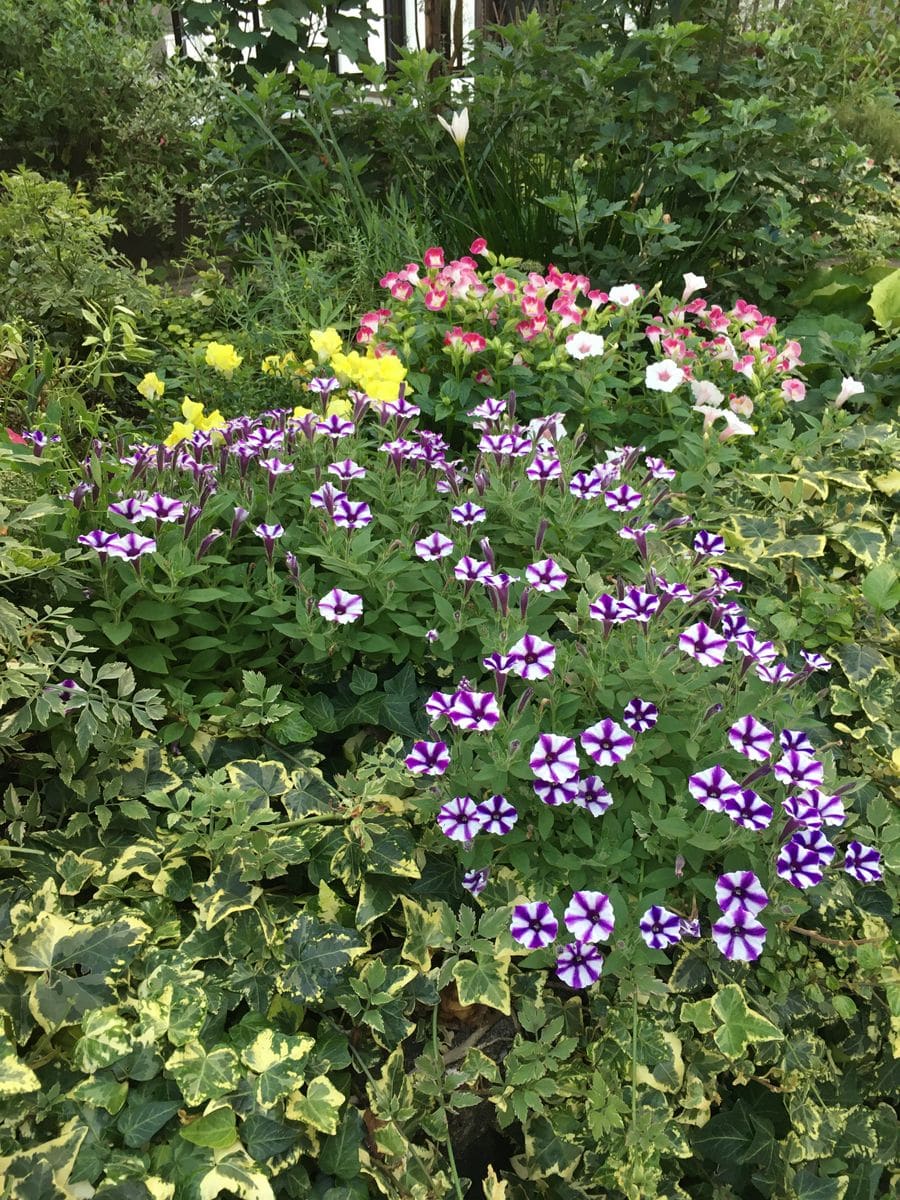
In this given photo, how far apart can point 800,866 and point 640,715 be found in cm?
36

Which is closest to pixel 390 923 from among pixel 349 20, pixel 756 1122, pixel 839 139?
pixel 756 1122

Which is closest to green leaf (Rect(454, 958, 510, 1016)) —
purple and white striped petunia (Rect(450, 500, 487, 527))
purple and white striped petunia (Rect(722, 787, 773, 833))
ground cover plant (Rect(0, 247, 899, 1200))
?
ground cover plant (Rect(0, 247, 899, 1200))

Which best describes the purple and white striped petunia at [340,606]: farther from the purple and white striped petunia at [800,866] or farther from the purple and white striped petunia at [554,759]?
the purple and white striped petunia at [800,866]

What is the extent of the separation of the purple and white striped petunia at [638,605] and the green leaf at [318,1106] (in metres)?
0.91

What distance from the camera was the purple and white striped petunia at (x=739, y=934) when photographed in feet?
4.74

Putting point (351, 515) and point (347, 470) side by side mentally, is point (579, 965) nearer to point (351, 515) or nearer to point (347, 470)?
point (351, 515)

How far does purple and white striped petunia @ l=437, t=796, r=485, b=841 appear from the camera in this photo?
1520 millimetres

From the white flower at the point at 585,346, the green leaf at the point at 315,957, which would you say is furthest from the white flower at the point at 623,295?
the green leaf at the point at 315,957

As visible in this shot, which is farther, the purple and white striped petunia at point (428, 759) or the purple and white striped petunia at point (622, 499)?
the purple and white striped petunia at point (622, 499)

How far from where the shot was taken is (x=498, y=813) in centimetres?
154

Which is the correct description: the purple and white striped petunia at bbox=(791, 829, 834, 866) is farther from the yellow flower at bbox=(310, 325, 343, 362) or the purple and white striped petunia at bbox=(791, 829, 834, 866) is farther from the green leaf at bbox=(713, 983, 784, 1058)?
the yellow flower at bbox=(310, 325, 343, 362)

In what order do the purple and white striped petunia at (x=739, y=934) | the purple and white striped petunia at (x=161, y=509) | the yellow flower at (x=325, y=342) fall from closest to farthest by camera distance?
the purple and white striped petunia at (x=739, y=934) → the purple and white striped petunia at (x=161, y=509) → the yellow flower at (x=325, y=342)

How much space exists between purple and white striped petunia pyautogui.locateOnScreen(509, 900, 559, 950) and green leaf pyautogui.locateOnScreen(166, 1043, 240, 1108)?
0.47 m

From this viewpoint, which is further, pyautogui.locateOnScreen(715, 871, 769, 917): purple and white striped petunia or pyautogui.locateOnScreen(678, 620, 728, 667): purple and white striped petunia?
pyautogui.locateOnScreen(678, 620, 728, 667): purple and white striped petunia
